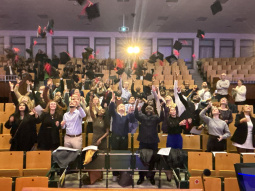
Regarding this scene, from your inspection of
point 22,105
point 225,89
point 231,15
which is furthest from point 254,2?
point 22,105

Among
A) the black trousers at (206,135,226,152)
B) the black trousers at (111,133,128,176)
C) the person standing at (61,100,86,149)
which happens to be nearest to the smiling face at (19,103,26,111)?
the person standing at (61,100,86,149)

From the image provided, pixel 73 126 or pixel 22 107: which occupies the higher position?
pixel 22 107

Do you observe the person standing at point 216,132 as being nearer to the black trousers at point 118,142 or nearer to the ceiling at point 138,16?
the black trousers at point 118,142

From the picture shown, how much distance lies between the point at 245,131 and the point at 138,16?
8014mm

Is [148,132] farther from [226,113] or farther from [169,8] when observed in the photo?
[169,8]

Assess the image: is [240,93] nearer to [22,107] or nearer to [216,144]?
[216,144]

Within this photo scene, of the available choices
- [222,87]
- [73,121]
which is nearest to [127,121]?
[73,121]

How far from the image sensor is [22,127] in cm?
439

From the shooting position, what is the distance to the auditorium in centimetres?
403

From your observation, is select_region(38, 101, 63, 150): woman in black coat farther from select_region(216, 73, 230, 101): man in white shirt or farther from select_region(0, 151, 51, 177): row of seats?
select_region(216, 73, 230, 101): man in white shirt

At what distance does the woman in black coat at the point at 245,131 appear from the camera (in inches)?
185

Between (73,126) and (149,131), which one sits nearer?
(149,131)

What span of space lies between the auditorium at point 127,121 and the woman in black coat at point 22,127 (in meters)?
0.02

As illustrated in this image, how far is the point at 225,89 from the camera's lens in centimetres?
780
